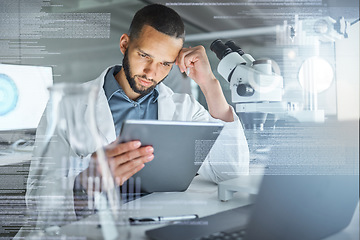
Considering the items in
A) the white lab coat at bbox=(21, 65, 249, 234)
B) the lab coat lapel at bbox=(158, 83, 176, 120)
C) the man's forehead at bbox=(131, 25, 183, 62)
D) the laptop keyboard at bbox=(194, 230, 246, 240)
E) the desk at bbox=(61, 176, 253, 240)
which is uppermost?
the man's forehead at bbox=(131, 25, 183, 62)

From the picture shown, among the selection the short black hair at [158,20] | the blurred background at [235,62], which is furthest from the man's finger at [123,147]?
the short black hair at [158,20]

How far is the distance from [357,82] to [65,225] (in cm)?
71

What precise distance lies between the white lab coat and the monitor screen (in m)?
0.15

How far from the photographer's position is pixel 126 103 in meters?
0.95

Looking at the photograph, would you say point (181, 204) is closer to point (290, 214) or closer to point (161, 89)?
point (290, 214)

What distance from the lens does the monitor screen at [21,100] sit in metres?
0.82

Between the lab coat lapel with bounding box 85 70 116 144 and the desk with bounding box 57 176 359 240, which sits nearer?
the desk with bounding box 57 176 359 240

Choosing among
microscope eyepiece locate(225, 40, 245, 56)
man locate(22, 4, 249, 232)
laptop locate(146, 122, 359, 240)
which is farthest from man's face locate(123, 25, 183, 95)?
laptop locate(146, 122, 359, 240)

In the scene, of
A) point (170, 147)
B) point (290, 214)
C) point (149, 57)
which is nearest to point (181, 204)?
point (170, 147)

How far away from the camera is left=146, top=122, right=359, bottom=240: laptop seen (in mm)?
422

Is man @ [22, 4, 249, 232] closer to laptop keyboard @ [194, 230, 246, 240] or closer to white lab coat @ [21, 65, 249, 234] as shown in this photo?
white lab coat @ [21, 65, 249, 234]

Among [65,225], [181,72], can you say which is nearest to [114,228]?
[65,225]

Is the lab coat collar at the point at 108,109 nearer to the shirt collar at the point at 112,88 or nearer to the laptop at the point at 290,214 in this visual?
the shirt collar at the point at 112,88

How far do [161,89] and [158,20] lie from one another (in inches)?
9.1
